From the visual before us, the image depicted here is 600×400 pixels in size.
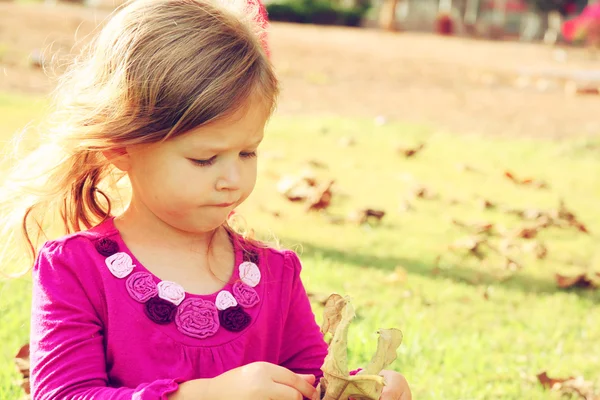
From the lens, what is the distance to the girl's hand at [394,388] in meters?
1.82

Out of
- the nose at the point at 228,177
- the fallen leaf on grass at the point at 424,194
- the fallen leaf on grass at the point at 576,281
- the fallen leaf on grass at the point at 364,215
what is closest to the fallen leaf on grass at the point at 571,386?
the fallen leaf on grass at the point at 576,281

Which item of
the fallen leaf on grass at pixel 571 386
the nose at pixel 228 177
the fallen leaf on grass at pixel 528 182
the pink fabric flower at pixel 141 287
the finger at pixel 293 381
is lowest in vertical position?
the fallen leaf on grass at pixel 528 182

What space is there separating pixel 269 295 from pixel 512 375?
119 cm

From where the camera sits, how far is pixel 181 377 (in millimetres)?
1723

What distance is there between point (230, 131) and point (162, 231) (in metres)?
0.30

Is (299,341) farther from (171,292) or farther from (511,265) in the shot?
(511,265)

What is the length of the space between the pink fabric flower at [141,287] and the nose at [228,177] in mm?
254

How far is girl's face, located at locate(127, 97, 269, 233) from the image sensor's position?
1746mm

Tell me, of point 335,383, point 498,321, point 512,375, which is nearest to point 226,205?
point 335,383

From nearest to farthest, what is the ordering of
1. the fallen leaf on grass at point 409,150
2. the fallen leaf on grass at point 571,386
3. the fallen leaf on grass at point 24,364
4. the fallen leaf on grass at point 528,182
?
A: the fallen leaf on grass at point 24,364 < the fallen leaf on grass at point 571,386 < the fallen leaf on grass at point 528,182 < the fallen leaf on grass at point 409,150

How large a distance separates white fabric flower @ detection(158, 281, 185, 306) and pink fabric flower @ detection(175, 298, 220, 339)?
15 millimetres

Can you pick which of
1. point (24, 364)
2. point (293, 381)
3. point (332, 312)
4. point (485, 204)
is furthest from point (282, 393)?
point (485, 204)

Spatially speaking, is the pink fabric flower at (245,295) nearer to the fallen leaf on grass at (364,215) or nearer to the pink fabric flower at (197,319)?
the pink fabric flower at (197,319)

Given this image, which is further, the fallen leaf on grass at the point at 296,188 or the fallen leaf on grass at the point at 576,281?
the fallen leaf on grass at the point at 296,188
